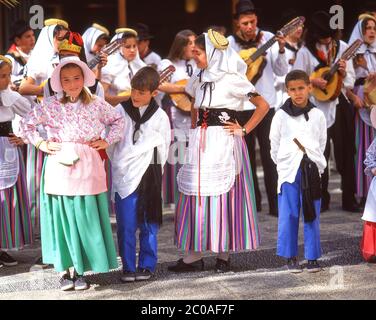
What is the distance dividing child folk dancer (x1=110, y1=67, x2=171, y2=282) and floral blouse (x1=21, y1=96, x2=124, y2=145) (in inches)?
6.2

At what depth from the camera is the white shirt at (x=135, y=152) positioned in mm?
6465

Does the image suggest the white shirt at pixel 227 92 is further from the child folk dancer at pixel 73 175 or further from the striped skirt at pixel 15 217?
the striped skirt at pixel 15 217

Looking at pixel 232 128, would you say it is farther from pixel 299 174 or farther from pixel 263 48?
pixel 263 48

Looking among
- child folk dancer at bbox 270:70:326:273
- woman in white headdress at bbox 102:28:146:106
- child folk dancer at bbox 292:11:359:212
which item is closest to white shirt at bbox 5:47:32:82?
woman in white headdress at bbox 102:28:146:106

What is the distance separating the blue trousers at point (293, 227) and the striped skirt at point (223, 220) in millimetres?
196

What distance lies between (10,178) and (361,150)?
3663mm

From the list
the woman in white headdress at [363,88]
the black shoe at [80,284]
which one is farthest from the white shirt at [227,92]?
the woman in white headdress at [363,88]

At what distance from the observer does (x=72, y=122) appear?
6.25 meters

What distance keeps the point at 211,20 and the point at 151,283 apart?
7.55 m

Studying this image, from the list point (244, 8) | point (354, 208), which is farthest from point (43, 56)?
point (354, 208)

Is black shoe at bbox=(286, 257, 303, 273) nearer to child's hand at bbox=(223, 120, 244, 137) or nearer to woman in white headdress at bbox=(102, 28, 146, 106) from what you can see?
child's hand at bbox=(223, 120, 244, 137)
